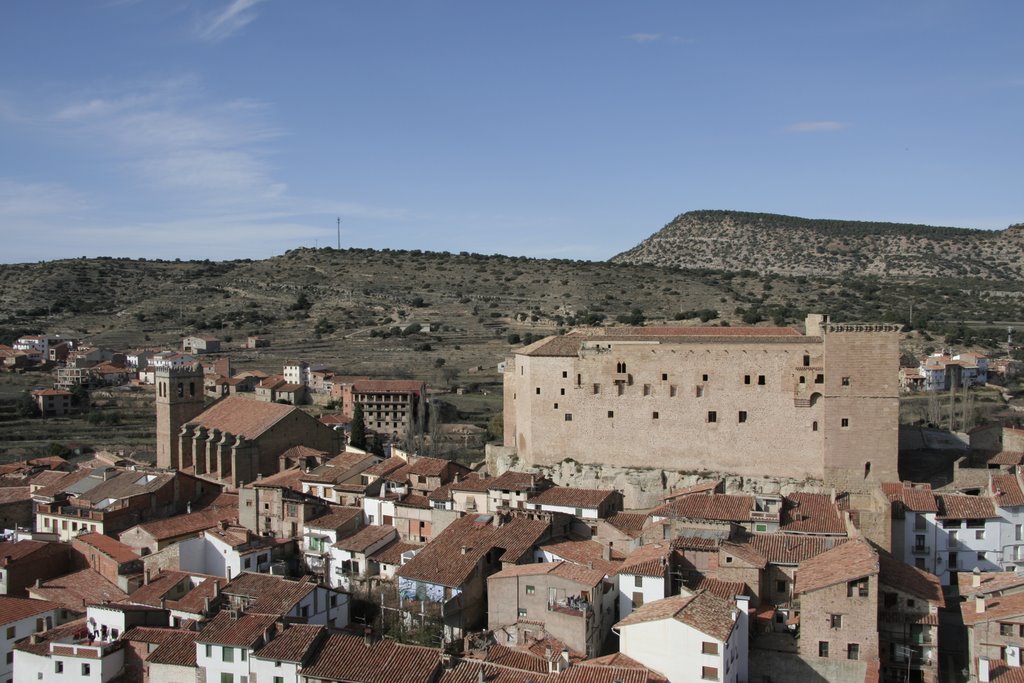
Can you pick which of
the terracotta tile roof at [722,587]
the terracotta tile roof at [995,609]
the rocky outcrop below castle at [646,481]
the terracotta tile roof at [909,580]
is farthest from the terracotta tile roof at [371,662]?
the rocky outcrop below castle at [646,481]

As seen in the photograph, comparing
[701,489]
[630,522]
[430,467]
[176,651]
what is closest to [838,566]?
[630,522]

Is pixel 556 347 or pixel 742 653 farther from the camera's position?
pixel 556 347

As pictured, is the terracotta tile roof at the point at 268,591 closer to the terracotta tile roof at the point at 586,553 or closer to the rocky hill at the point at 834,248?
the terracotta tile roof at the point at 586,553

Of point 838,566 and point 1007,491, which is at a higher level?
point 1007,491

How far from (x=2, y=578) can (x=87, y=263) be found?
9253cm

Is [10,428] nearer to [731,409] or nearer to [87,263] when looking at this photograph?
[731,409]

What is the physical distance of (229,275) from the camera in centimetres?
10700

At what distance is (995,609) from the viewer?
2039 cm

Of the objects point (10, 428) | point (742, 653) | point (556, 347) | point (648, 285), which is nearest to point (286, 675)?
point (742, 653)

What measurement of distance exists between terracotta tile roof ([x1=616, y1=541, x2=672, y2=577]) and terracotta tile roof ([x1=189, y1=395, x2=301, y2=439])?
16900mm

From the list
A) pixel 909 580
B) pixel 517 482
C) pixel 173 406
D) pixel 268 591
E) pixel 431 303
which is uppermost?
pixel 431 303

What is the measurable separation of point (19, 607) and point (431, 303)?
63.9m

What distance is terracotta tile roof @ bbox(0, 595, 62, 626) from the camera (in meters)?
23.2

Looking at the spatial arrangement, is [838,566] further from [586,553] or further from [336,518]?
[336,518]
